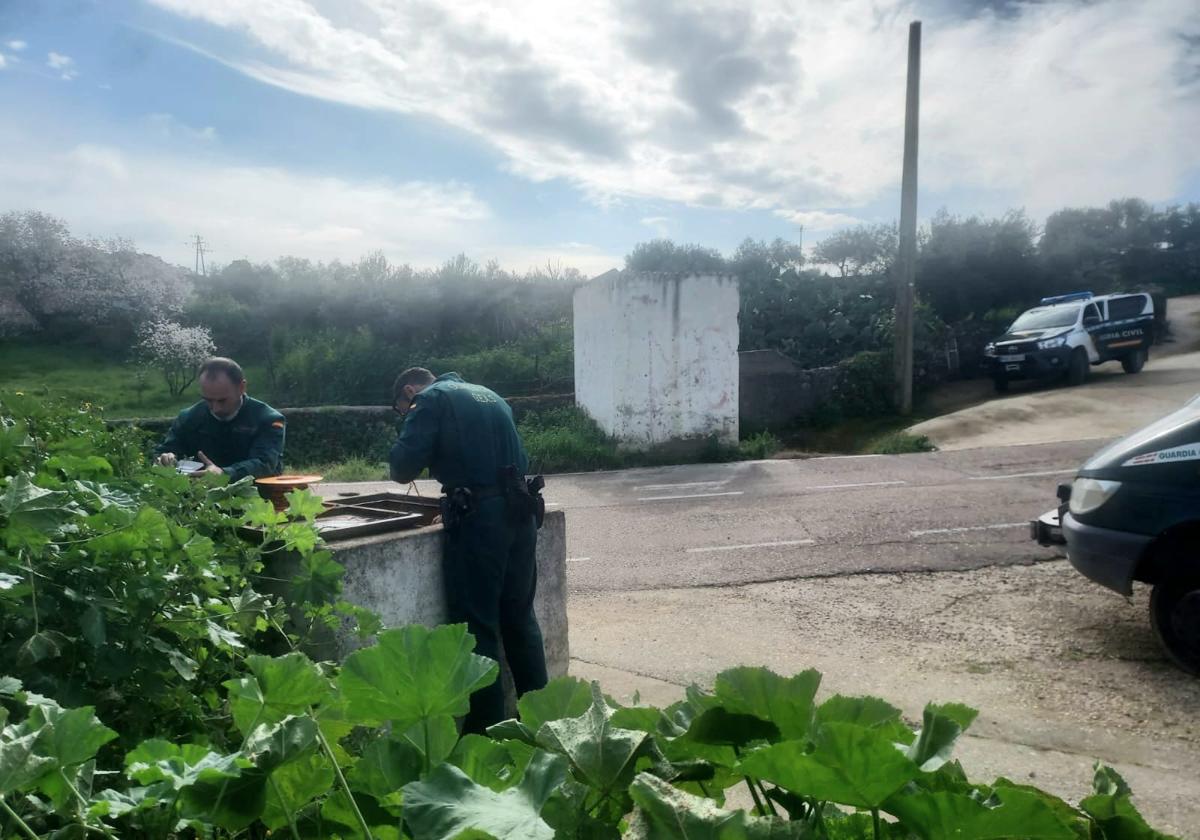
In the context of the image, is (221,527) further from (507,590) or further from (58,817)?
(507,590)

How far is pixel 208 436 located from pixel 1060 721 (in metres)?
4.77

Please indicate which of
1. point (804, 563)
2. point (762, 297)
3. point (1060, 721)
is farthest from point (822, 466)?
point (762, 297)

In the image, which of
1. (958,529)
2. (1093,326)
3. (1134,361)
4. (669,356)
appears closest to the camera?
(958,529)

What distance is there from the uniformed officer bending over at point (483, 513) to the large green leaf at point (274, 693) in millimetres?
2980

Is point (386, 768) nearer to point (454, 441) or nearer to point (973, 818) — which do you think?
point (973, 818)

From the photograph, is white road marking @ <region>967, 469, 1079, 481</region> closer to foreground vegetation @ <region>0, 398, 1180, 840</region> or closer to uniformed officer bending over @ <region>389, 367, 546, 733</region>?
uniformed officer bending over @ <region>389, 367, 546, 733</region>

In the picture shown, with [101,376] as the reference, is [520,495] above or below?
below

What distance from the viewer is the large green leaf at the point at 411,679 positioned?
69cm

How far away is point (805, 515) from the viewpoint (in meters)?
9.57

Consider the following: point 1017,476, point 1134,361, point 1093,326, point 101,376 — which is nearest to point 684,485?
point 1017,476

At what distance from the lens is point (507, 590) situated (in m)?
3.96

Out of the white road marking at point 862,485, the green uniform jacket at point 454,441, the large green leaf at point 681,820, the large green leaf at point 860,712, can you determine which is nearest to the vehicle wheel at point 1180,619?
the green uniform jacket at point 454,441

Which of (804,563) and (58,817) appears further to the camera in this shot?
(804,563)

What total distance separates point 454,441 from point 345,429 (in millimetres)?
14663
